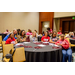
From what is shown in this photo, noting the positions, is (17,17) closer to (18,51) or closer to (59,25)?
(59,25)

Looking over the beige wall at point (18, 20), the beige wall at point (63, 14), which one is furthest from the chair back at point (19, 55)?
the beige wall at point (18, 20)

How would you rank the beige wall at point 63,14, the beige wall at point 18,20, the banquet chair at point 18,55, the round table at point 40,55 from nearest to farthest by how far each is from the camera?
1. the banquet chair at point 18,55
2. the round table at point 40,55
3. the beige wall at point 63,14
4. the beige wall at point 18,20

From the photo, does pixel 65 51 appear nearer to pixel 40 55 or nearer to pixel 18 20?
pixel 40 55

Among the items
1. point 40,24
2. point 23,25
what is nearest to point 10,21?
point 23,25

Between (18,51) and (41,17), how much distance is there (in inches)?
435

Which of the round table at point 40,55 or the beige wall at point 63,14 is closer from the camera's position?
the round table at point 40,55

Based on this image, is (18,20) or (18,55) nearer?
(18,55)

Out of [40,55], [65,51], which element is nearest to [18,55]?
[40,55]

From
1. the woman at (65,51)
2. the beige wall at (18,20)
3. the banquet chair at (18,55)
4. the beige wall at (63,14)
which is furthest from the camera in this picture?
the beige wall at (18,20)

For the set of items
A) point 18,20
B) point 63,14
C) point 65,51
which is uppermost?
point 63,14

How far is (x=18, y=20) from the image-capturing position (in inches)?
491

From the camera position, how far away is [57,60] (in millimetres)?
3461

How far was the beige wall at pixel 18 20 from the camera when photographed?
11.6 m

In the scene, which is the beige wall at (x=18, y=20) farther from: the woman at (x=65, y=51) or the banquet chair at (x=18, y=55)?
the banquet chair at (x=18, y=55)
